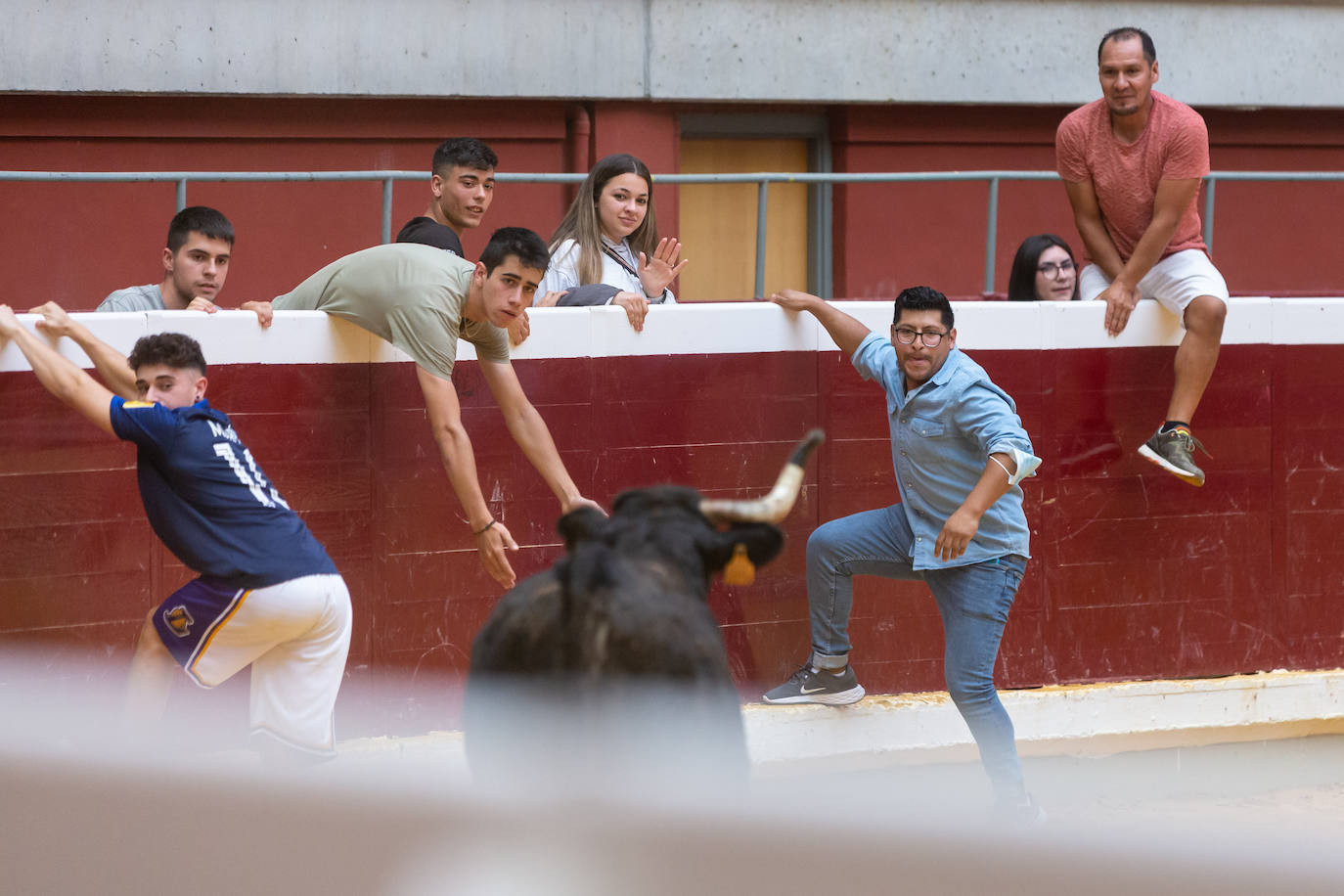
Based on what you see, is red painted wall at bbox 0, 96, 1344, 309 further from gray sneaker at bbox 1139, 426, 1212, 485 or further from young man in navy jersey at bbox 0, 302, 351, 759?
young man in navy jersey at bbox 0, 302, 351, 759

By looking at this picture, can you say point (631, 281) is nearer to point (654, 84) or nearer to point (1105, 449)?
point (1105, 449)

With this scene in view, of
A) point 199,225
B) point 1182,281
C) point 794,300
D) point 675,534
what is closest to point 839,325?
point 794,300

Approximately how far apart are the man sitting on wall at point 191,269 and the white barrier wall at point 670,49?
4.43 m

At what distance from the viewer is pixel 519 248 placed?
15.0 feet

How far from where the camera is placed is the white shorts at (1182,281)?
20.3 feet

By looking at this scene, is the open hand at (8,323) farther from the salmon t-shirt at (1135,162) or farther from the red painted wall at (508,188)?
the red painted wall at (508,188)

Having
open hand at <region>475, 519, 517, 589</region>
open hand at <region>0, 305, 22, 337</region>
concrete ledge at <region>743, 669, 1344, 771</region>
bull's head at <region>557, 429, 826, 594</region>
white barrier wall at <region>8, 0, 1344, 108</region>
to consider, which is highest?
white barrier wall at <region>8, 0, 1344, 108</region>

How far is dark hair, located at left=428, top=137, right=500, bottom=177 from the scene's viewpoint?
5566 millimetres

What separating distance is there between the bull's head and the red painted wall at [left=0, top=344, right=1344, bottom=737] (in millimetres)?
3331

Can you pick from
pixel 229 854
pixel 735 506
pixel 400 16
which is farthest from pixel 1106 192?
pixel 400 16

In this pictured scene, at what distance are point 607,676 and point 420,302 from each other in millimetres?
2882

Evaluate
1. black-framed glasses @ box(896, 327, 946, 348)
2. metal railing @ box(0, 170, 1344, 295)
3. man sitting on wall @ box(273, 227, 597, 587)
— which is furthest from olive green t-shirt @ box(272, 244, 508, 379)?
black-framed glasses @ box(896, 327, 946, 348)

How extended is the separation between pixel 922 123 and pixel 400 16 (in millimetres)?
3548

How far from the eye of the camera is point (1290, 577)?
6777 millimetres
